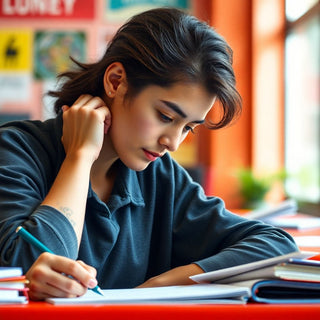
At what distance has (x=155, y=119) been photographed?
1260 millimetres

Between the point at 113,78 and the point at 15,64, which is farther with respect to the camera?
the point at 15,64

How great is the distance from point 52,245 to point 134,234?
456mm

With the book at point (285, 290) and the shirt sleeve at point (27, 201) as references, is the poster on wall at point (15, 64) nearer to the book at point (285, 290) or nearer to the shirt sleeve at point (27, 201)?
the shirt sleeve at point (27, 201)

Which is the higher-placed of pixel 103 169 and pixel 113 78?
pixel 113 78

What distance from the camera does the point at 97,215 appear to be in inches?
52.1

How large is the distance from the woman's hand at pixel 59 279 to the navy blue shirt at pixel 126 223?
119 millimetres

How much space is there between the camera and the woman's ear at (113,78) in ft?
4.45

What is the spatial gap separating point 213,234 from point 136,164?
246 millimetres

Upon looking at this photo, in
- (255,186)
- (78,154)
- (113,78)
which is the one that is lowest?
(255,186)

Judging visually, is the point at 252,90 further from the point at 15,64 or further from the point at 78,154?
the point at 78,154

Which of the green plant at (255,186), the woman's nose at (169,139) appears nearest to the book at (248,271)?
the woman's nose at (169,139)

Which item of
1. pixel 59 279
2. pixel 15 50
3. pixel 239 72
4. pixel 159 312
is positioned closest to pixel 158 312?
pixel 159 312

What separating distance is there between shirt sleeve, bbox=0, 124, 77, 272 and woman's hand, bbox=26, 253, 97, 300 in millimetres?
118

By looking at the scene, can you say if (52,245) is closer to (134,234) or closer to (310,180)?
(134,234)
